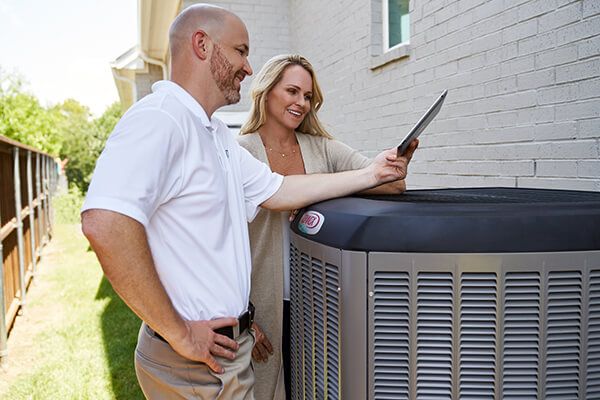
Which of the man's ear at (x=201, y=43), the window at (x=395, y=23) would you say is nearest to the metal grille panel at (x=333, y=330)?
the man's ear at (x=201, y=43)

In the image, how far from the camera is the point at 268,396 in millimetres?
1926

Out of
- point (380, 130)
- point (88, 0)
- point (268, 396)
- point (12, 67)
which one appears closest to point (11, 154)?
point (380, 130)

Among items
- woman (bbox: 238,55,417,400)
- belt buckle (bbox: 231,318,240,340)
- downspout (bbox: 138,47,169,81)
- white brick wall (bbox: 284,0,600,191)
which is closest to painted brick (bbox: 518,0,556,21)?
white brick wall (bbox: 284,0,600,191)

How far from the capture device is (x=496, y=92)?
276cm

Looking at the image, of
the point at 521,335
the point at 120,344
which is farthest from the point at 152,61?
the point at 521,335

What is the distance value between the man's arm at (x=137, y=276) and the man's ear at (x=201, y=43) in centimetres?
48

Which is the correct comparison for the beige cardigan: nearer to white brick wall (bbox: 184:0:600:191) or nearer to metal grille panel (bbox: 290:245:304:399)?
metal grille panel (bbox: 290:245:304:399)

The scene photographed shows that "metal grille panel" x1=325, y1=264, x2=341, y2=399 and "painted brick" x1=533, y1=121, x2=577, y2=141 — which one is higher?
"painted brick" x1=533, y1=121, x2=577, y2=141

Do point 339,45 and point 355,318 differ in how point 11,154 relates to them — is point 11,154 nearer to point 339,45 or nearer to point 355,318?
point 339,45

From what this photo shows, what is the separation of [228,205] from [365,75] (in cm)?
329

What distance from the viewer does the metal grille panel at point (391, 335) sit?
1281mm

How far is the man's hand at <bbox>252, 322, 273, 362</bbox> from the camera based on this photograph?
189cm

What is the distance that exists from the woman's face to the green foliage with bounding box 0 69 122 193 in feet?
49.3

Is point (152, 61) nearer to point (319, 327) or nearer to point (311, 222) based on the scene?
point (311, 222)
